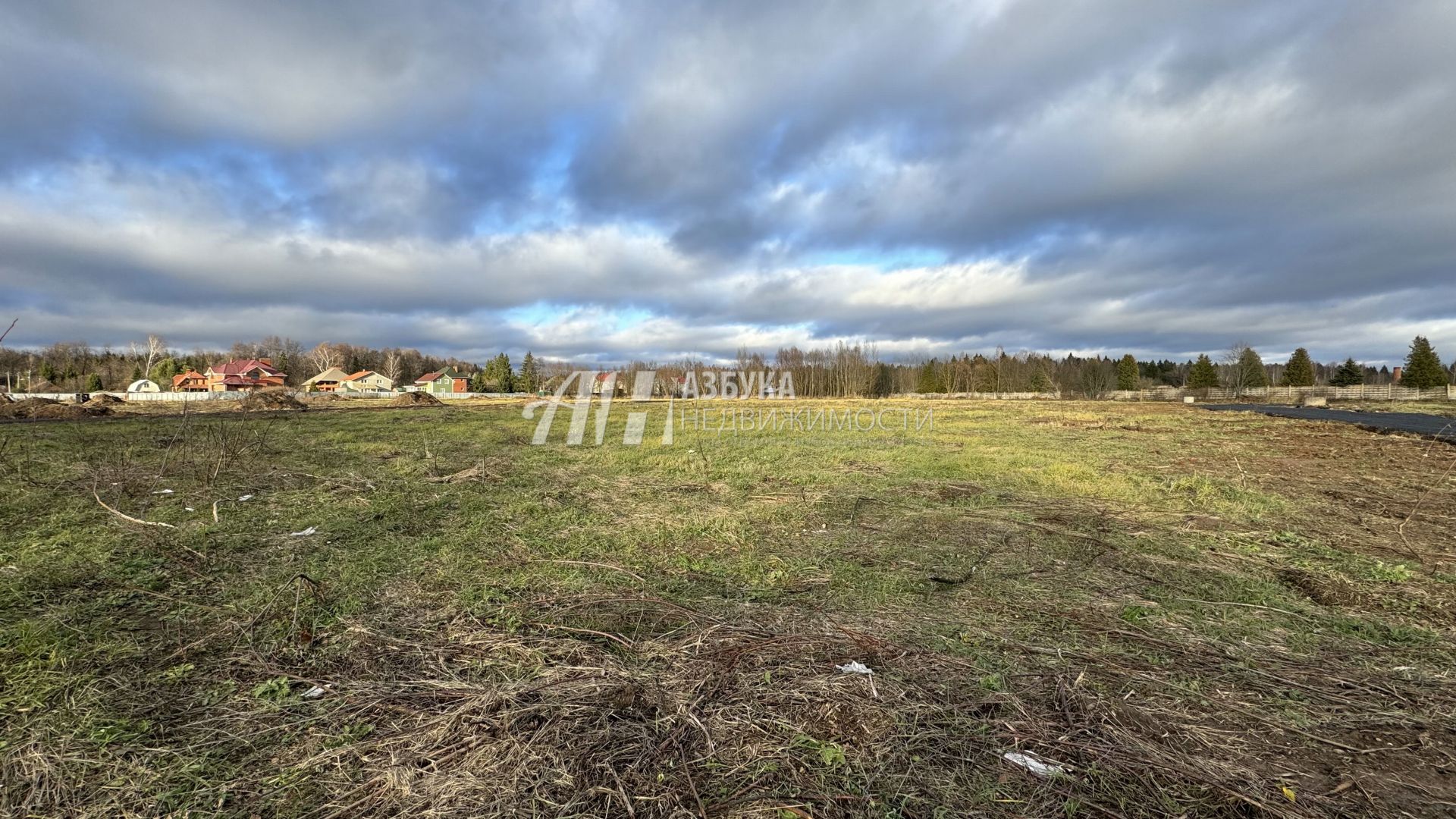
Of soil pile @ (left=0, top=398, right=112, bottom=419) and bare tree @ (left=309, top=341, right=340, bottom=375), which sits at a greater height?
bare tree @ (left=309, top=341, right=340, bottom=375)

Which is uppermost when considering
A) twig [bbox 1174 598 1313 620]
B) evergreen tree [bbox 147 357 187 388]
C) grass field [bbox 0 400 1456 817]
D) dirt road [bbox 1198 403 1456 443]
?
evergreen tree [bbox 147 357 187 388]

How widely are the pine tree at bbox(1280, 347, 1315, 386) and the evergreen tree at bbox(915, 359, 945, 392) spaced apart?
4135cm

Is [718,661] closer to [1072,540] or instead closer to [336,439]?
[1072,540]

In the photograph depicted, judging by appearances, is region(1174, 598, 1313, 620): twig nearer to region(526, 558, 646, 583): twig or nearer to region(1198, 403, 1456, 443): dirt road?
region(526, 558, 646, 583): twig

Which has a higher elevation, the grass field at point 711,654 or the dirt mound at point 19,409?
the dirt mound at point 19,409

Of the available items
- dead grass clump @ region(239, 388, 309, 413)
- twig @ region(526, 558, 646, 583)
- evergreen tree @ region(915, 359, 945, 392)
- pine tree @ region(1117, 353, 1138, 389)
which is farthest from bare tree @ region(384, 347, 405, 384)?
pine tree @ region(1117, 353, 1138, 389)

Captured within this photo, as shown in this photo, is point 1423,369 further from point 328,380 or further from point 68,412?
point 328,380

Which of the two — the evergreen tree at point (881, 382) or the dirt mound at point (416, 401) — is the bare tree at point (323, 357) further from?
the evergreen tree at point (881, 382)

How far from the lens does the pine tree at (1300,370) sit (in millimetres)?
68500

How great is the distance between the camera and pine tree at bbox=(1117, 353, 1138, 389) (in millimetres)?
80812

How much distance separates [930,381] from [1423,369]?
165 feet

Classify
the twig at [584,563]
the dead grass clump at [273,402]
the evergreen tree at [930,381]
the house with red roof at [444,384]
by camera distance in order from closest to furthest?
the twig at [584,563] → the dead grass clump at [273,402] → the house with red roof at [444,384] → the evergreen tree at [930,381]

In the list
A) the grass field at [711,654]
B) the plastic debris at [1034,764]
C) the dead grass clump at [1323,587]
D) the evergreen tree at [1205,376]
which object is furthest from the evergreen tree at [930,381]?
the plastic debris at [1034,764]

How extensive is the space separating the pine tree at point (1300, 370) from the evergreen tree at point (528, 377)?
335 feet
